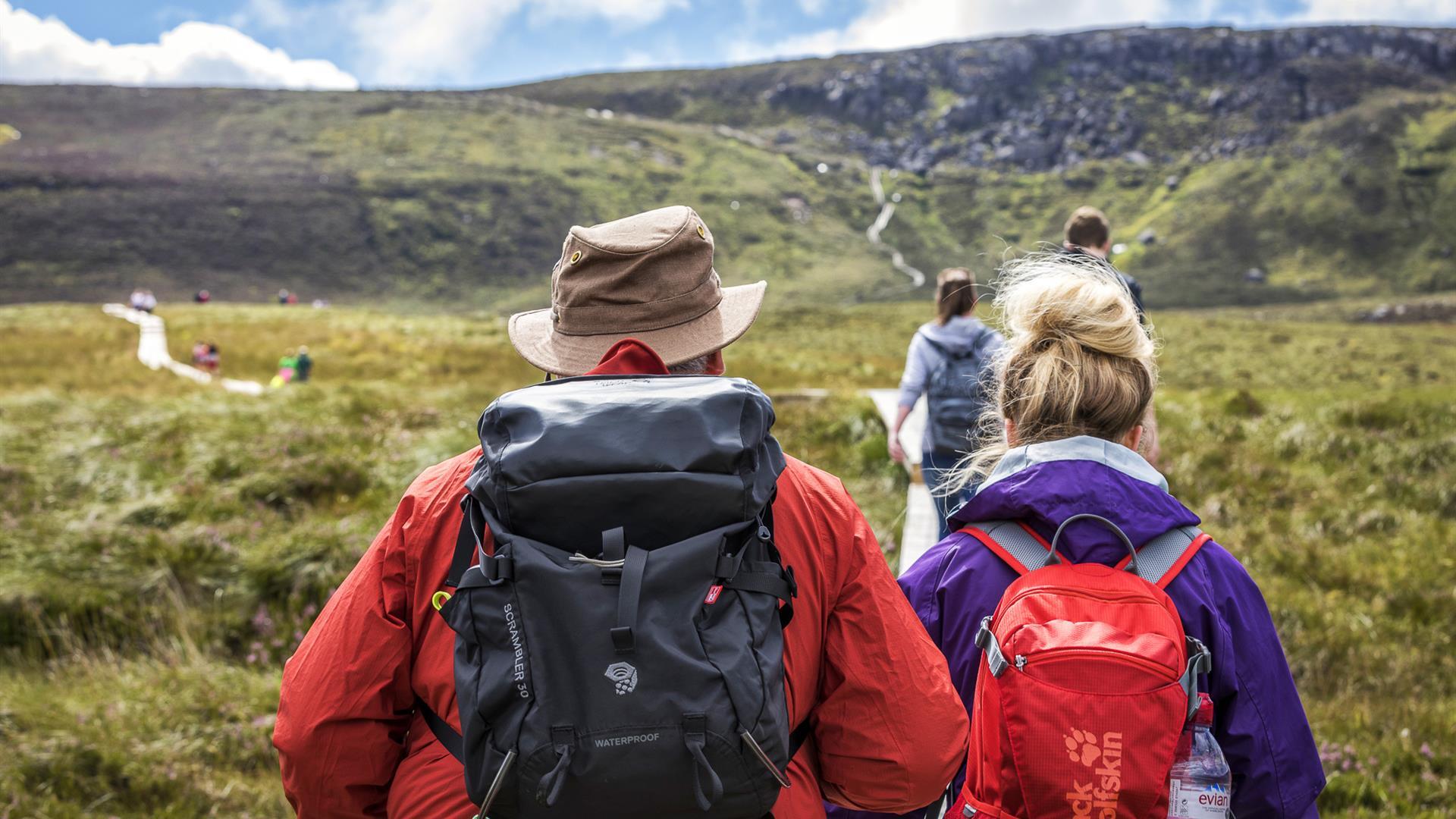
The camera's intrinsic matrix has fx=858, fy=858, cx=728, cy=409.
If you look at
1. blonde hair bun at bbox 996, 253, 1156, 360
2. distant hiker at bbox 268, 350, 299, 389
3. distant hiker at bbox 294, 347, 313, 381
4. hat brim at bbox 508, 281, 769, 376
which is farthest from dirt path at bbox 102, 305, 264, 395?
blonde hair bun at bbox 996, 253, 1156, 360

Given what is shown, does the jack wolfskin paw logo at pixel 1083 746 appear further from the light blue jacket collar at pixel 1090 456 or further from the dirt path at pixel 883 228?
the dirt path at pixel 883 228

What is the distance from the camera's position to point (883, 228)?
144875mm

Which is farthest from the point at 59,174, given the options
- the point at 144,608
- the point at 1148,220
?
the point at 1148,220

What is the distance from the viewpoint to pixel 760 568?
1.54 metres

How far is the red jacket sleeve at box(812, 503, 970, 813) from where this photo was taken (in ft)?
5.79

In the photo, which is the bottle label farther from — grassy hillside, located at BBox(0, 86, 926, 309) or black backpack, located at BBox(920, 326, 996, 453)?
grassy hillside, located at BBox(0, 86, 926, 309)

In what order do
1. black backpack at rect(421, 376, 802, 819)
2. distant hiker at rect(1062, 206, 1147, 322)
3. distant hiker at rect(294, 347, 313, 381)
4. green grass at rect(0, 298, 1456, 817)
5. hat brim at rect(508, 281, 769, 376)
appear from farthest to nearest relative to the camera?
distant hiker at rect(294, 347, 313, 381) → distant hiker at rect(1062, 206, 1147, 322) → green grass at rect(0, 298, 1456, 817) → hat brim at rect(508, 281, 769, 376) → black backpack at rect(421, 376, 802, 819)

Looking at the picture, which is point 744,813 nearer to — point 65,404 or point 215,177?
point 65,404

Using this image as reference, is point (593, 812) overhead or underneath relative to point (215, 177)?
underneath

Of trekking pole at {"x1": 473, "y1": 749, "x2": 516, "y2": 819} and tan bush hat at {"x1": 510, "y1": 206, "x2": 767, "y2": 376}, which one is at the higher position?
tan bush hat at {"x1": 510, "y1": 206, "x2": 767, "y2": 376}

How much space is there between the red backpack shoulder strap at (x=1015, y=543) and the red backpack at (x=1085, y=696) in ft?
0.37

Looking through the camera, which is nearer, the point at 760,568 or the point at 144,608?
the point at 760,568

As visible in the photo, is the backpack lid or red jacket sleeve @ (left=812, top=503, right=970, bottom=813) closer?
the backpack lid

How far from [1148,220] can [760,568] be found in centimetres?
15650
